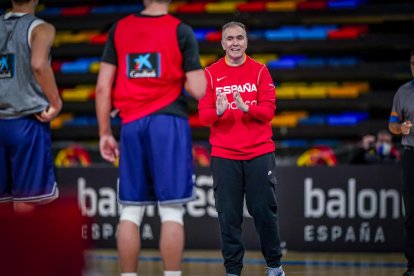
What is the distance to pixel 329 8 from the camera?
11836 mm

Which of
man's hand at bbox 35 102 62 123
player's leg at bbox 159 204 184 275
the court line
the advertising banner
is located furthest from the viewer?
the advertising banner

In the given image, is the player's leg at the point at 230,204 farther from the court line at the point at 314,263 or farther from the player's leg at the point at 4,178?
the court line at the point at 314,263

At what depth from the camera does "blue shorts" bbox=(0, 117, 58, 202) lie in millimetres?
4992

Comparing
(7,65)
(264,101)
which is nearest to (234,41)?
(264,101)

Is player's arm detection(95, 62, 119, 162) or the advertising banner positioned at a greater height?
player's arm detection(95, 62, 119, 162)

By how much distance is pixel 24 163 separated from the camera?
4.99m

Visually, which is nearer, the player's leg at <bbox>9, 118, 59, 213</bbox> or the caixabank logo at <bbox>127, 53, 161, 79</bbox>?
the caixabank logo at <bbox>127, 53, 161, 79</bbox>

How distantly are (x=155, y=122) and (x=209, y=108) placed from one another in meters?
1.02

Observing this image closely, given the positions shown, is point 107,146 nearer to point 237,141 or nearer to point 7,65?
point 7,65

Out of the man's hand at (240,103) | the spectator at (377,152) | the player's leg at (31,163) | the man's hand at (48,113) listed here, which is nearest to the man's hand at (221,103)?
the man's hand at (240,103)

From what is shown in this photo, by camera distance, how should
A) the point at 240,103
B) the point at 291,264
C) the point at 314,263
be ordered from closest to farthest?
the point at 240,103, the point at 291,264, the point at 314,263

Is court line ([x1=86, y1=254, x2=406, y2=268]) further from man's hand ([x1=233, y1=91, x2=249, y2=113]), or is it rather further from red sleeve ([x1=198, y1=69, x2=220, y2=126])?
man's hand ([x1=233, y1=91, x2=249, y2=113])

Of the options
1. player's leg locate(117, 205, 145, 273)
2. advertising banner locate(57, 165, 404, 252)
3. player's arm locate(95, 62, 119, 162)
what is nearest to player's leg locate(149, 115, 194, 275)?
player's leg locate(117, 205, 145, 273)

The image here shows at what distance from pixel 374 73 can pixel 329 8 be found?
42.5 inches
